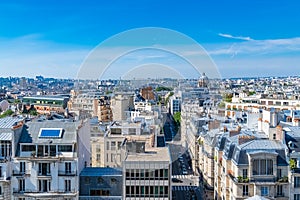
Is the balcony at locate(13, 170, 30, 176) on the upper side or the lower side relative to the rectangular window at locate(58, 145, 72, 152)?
lower

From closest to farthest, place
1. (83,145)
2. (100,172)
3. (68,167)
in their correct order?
(68,167), (100,172), (83,145)

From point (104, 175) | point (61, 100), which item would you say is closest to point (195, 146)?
point (104, 175)

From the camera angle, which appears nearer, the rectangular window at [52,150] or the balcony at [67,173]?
the balcony at [67,173]

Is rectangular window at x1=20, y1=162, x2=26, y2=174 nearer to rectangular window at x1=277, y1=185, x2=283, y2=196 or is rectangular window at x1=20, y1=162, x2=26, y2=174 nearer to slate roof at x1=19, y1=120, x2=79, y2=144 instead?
slate roof at x1=19, y1=120, x2=79, y2=144

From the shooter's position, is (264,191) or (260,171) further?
(260,171)

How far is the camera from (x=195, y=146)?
39.4 meters

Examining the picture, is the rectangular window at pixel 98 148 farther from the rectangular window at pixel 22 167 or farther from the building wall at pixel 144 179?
the building wall at pixel 144 179

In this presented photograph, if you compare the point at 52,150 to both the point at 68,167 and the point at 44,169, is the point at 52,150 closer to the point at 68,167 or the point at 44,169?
the point at 44,169

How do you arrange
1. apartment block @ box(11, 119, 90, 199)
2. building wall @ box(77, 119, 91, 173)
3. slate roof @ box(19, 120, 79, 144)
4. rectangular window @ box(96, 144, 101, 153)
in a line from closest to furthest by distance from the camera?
A: apartment block @ box(11, 119, 90, 199)
slate roof @ box(19, 120, 79, 144)
building wall @ box(77, 119, 91, 173)
rectangular window @ box(96, 144, 101, 153)

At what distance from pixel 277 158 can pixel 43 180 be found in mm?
12414

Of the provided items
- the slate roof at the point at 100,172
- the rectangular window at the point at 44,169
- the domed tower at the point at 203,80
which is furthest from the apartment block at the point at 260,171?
the domed tower at the point at 203,80

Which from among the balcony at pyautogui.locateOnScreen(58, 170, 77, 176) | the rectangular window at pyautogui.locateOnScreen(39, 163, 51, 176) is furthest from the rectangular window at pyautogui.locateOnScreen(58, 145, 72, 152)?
the balcony at pyautogui.locateOnScreen(58, 170, 77, 176)

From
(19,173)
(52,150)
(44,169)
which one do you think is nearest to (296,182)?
(52,150)

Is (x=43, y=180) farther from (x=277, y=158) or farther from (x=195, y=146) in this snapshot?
(x=195, y=146)
